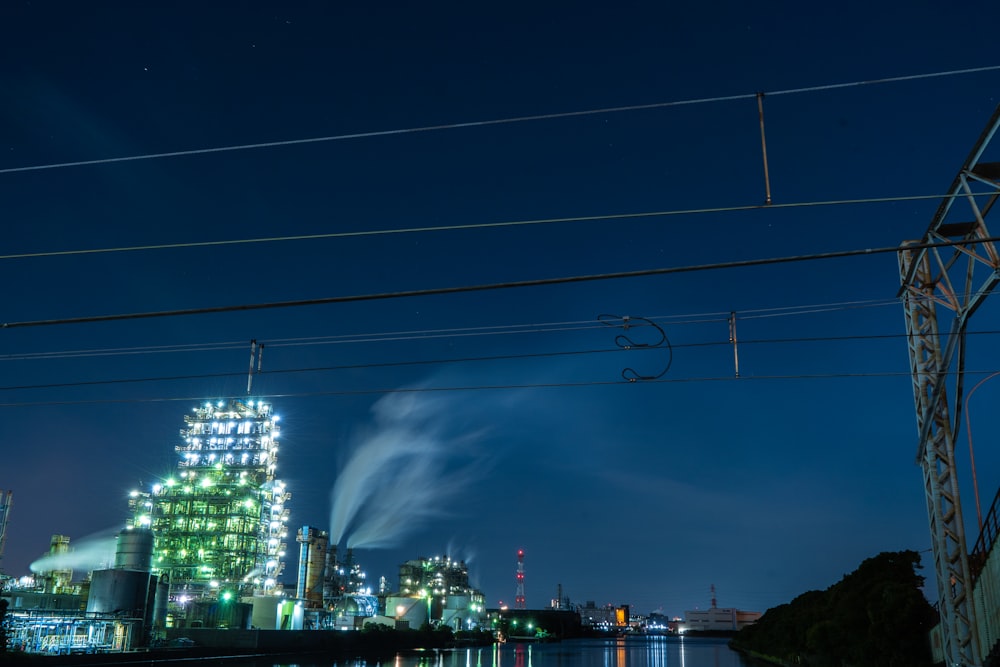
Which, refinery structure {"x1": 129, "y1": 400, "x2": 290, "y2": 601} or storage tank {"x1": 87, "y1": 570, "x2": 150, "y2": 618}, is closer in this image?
storage tank {"x1": 87, "y1": 570, "x2": 150, "y2": 618}

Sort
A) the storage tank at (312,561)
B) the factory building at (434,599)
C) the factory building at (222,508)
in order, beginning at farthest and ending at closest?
1. the factory building at (434,599)
2. the storage tank at (312,561)
3. the factory building at (222,508)

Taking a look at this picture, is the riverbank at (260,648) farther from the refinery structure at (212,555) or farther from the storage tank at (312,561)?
the storage tank at (312,561)

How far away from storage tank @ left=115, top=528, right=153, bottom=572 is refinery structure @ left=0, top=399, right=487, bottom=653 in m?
0.09

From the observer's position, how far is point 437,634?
12181cm

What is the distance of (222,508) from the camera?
94.4 metres

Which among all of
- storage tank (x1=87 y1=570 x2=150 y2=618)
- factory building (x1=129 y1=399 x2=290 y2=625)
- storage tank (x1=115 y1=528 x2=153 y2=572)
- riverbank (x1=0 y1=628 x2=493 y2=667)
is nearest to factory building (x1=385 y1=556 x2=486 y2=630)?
riverbank (x1=0 y1=628 x2=493 y2=667)

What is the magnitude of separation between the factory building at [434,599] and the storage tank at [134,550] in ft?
160

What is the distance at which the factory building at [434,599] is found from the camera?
128 metres

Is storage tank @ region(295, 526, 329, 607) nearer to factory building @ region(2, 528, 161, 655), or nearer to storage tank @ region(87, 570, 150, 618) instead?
factory building @ region(2, 528, 161, 655)

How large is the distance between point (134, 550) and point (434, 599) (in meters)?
70.0

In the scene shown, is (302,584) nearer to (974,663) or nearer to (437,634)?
(437,634)

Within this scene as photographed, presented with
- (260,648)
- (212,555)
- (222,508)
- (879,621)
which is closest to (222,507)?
(222,508)

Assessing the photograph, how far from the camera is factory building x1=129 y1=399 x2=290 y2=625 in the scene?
91688 millimetres

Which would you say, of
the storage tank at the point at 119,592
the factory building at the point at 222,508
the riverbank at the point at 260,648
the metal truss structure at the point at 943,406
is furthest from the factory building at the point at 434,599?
the metal truss structure at the point at 943,406
